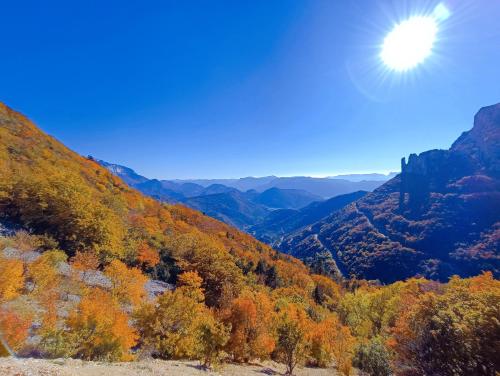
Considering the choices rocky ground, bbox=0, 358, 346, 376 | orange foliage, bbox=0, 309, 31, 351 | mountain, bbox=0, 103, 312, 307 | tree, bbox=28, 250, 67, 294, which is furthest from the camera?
mountain, bbox=0, 103, 312, 307

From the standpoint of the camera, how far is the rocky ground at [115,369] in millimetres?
11898

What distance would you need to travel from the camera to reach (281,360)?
3491 cm

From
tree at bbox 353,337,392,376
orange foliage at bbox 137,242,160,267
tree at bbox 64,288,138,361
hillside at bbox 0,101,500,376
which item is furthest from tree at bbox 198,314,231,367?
orange foliage at bbox 137,242,160,267

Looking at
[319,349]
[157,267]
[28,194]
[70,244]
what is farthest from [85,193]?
[319,349]

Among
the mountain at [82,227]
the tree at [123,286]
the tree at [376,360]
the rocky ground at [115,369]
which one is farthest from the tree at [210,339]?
the mountain at [82,227]

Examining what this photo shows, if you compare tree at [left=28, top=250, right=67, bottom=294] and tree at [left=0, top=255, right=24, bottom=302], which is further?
tree at [left=28, top=250, right=67, bottom=294]

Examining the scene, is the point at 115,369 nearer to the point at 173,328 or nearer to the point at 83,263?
the point at 173,328

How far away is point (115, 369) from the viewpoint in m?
16.4

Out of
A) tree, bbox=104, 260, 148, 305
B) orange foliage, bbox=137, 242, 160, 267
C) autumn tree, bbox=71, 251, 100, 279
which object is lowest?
orange foliage, bbox=137, 242, 160, 267

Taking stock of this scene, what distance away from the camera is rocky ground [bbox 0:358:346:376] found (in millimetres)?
11898

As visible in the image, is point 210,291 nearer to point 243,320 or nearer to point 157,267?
point 157,267

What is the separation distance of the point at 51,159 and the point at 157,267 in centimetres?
4744

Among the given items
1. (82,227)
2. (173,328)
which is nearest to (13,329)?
(173,328)

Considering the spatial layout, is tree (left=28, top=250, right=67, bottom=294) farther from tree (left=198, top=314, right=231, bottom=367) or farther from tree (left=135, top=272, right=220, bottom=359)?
tree (left=198, top=314, right=231, bottom=367)
